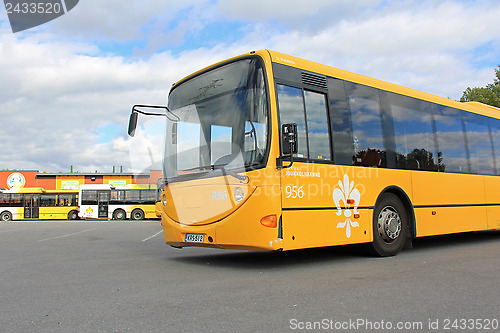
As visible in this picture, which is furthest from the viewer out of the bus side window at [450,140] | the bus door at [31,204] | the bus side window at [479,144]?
the bus door at [31,204]

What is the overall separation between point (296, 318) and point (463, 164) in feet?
→ 27.0

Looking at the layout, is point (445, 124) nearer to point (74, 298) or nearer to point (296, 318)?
point (296, 318)

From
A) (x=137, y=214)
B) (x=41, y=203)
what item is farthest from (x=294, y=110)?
(x=41, y=203)

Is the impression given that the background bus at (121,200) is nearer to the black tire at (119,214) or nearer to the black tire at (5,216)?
the black tire at (119,214)

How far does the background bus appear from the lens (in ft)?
118

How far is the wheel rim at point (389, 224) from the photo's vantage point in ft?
27.2

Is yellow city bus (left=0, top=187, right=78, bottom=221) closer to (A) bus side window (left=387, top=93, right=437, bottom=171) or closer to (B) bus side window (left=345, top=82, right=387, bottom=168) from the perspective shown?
(A) bus side window (left=387, top=93, right=437, bottom=171)

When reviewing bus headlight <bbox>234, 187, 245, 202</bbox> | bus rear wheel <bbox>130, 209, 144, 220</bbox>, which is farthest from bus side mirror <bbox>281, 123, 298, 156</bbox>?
bus rear wheel <bbox>130, 209, 144, 220</bbox>

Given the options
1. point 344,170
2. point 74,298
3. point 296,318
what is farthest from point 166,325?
point 344,170

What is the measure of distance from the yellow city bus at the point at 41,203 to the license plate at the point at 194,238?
107ft

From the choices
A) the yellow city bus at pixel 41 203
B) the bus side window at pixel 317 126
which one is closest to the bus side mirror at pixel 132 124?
the bus side window at pixel 317 126

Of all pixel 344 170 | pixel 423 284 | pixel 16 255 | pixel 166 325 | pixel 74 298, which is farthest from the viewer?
pixel 16 255

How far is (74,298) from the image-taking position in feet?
16.7

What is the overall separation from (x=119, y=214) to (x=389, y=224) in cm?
3087
